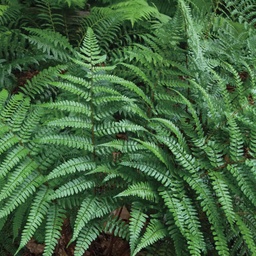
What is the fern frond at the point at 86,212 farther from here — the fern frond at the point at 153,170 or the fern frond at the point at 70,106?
Answer: the fern frond at the point at 70,106

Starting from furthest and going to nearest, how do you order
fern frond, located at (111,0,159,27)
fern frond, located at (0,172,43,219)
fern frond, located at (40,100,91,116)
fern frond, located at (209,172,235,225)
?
fern frond, located at (111,0,159,27)
fern frond, located at (40,100,91,116)
fern frond, located at (0,172,43,219)
fern frond, located at (209,172,235,225)

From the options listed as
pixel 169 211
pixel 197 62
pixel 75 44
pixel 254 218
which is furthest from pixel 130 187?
pixel 75 44

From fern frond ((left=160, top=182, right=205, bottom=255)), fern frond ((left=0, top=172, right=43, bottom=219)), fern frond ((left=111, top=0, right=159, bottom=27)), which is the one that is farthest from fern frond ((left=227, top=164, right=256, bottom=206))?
fern frond ((left=111, top=0, right=159, bottom=27))

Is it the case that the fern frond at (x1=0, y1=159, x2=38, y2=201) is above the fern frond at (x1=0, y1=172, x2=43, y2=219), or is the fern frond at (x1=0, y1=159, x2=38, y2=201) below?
above

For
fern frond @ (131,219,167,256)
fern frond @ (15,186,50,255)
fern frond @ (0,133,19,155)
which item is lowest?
fern frond @ (15,186,50,255)

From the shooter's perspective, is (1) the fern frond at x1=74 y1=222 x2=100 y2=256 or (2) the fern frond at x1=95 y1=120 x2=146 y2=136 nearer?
(1) the fern frond at x1=74 y1=222 x2=100 y2=256

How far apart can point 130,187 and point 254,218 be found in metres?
0.79

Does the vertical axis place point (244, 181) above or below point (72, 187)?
above

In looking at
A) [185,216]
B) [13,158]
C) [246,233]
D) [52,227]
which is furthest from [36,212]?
[246,233]

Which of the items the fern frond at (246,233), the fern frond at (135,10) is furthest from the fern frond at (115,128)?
the fern frond at (135,10)

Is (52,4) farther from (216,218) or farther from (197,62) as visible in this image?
(216,218)

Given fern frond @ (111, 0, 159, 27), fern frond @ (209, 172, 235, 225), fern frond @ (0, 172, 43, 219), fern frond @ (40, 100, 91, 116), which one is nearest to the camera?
fern frond @ (209, 172, 235, 225)

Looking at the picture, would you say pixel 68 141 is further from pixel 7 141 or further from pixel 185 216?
pixel 185 216

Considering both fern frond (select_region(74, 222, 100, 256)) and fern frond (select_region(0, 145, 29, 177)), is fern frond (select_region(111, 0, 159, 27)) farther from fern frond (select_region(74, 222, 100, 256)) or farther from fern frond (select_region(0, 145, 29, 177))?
fern frond (select_region(74, 222, 100, 256))
